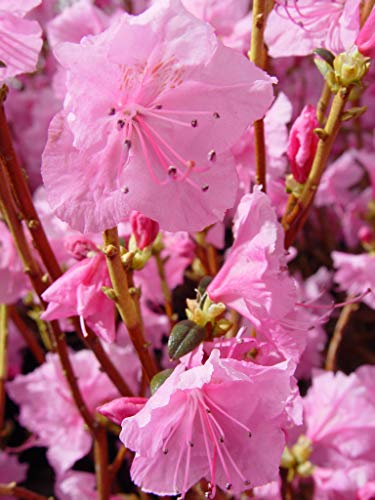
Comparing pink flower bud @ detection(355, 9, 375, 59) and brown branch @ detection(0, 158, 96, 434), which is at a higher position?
pink flower bud @ detection(355, 9, 375, 59)

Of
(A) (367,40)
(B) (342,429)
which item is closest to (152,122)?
(A) (367,40)

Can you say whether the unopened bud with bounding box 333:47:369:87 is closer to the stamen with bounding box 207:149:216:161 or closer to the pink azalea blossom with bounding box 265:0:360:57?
the pink azalea blossom with bounding box 265:0:360:57

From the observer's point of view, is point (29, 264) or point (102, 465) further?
point (102, 465)

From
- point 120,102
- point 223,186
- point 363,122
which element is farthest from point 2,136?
point 363,122

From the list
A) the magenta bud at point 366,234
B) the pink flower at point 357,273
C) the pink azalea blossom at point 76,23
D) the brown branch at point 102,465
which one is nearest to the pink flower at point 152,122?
the brown branch at point 102,465

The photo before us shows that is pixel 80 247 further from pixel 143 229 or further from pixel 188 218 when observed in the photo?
pixel 188 218

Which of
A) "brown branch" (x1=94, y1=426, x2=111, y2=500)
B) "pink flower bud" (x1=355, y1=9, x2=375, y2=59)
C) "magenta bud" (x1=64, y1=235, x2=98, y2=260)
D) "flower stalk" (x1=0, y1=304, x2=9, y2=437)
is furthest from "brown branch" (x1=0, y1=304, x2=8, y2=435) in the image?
"pink flower bud" (x1=355, y1=9, x2=375, y2=59)
